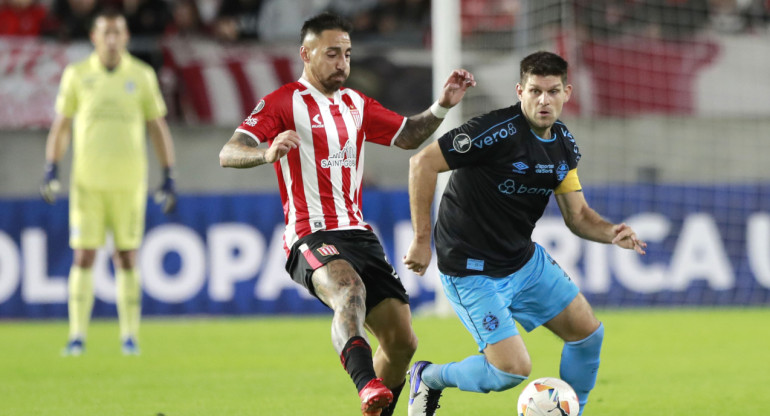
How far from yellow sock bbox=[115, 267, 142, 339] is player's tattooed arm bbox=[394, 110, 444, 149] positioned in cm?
407

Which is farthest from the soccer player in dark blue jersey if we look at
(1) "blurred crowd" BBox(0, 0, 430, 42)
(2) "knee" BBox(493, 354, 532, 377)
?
(1) "blurred crowd" BBox(0, 0, 430, 42)

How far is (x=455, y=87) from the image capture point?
577 cm

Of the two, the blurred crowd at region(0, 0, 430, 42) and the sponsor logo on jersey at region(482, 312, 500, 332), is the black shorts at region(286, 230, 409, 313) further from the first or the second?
the blurred crowd at region(0, 0, 430, 42)

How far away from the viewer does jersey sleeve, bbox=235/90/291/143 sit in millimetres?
5449

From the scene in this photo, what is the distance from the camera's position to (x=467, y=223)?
5.59 meters

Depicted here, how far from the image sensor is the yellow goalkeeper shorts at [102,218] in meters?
9.23

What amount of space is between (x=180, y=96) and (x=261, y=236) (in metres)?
2.52

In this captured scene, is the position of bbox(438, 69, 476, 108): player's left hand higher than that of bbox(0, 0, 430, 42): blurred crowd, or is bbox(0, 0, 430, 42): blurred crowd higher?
bbox(0, 0, 430, 42): blurred crowd

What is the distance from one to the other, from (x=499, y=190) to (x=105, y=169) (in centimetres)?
474

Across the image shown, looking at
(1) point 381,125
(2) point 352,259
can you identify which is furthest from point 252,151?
(1) point 381,125

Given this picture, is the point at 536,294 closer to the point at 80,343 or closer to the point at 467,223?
the point at 467,223

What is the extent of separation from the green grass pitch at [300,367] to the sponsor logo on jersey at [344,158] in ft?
4.54

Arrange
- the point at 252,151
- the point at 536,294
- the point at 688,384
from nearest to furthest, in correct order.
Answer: the point at 252,151 → the point at 536,294 → the point at 688,384

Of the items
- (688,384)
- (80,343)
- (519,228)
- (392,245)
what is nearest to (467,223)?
(519,228)
